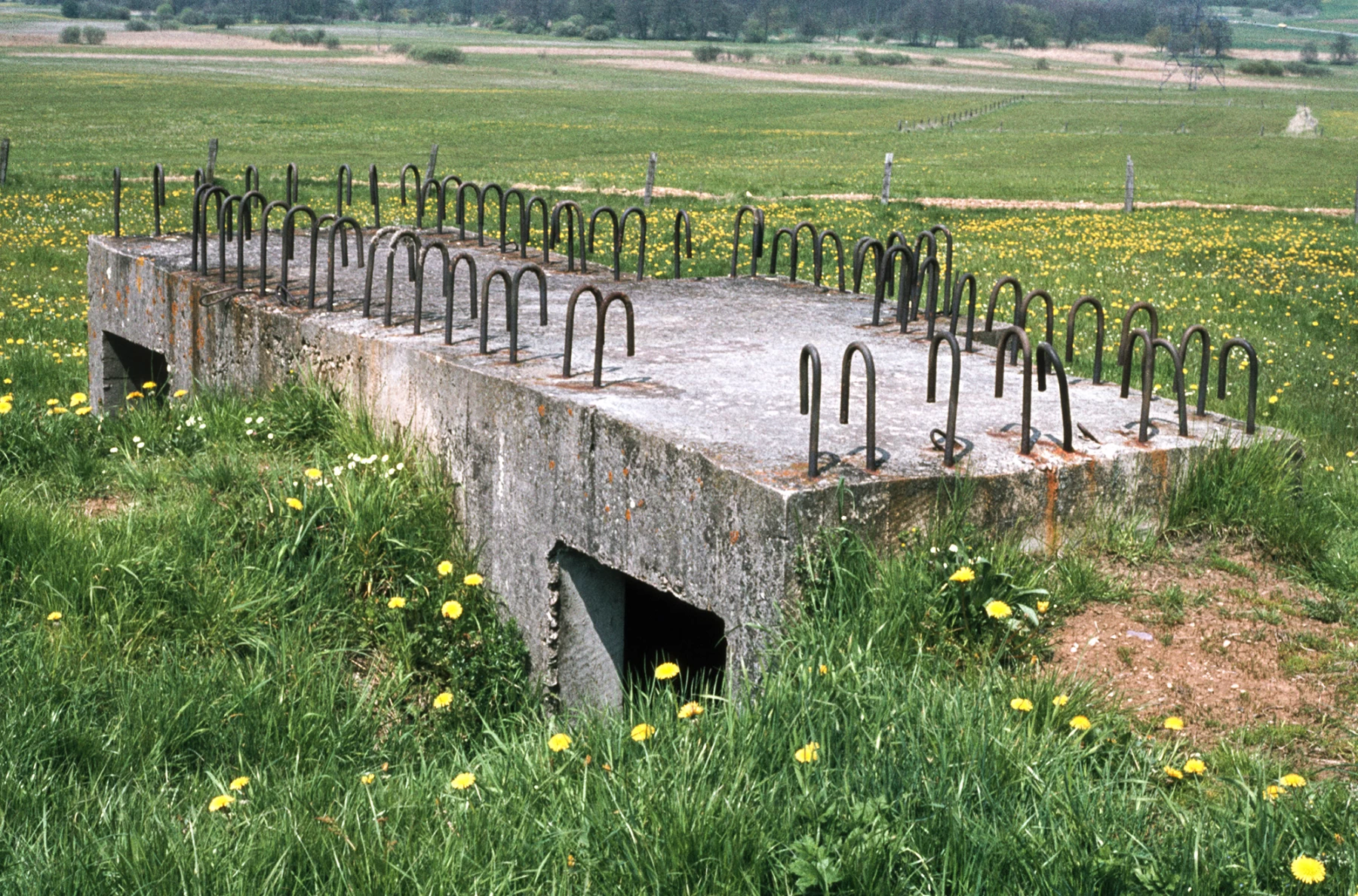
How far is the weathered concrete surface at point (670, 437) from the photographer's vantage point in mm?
4887

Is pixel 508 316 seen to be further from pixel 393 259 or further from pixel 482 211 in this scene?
pixel 482 211

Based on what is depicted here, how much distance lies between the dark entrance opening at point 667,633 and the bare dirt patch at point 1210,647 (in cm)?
263

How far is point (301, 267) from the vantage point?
9.38 metres

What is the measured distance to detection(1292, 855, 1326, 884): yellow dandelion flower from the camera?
9.80 feet

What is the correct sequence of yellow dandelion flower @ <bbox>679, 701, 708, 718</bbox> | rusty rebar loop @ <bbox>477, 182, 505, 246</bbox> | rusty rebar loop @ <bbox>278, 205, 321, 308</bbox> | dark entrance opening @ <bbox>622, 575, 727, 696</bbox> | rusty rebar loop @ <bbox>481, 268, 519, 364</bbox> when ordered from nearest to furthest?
yellow dandelion flower @ <bbox>679, 701, 708, 718</bbox> < rusty rebar loop @ <bbox>481, 268, 519, 364</bbox> < dark entrance opening @ <bbox>622, 575, 727, 696</bbox> < rusty rebar loop @ <bbox>278, 205, 321, 308</bbox> < rusty rebar loop @ <bbox>477, 182, 505, 246</bbox>

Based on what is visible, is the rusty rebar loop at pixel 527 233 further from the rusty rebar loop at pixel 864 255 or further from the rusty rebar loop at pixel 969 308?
the rusty rebar loop at pixel 969 308

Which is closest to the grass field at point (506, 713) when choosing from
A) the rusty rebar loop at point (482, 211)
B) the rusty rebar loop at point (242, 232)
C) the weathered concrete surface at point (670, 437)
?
the weathered concrete surface at point (670, 437)

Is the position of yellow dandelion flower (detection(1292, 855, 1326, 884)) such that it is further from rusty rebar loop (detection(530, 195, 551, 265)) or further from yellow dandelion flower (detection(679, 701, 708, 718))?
rusty rebar loop (detection(530, 195, 551, 265))

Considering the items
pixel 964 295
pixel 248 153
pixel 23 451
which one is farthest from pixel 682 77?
pixel 23 451

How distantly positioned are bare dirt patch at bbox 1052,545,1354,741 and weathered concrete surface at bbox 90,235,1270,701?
441mm

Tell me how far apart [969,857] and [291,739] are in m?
2.60

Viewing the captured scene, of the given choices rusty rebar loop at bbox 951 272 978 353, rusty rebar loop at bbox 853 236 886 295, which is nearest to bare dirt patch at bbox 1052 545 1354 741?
rusty rebar loop at bbox 951 272 978 353

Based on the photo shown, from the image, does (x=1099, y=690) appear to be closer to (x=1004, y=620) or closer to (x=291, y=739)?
(x=1004, y=620)

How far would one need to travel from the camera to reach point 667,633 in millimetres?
7340
